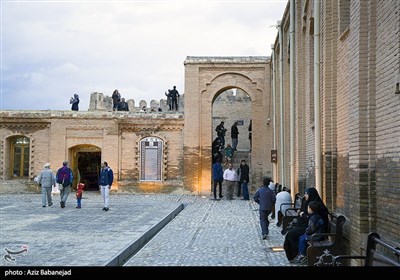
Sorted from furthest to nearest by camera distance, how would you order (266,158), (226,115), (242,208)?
(226,115) → (266,158) → (242,208)

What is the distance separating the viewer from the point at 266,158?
27156 mm

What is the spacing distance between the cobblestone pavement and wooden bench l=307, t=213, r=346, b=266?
101 cm

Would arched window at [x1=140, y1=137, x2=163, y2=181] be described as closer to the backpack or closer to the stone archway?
the stone archway

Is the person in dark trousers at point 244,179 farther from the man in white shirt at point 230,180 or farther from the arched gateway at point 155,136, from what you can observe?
the arched gateway at point 155,136

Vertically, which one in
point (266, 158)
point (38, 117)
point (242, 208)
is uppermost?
point (38, 117)

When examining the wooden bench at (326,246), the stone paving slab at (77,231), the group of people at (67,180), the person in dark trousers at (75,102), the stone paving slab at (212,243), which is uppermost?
the person in dark trousers at (75,102)

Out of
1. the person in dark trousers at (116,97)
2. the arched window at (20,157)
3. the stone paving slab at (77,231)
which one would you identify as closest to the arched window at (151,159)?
the arched window at (20,157)

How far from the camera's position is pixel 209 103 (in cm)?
2761

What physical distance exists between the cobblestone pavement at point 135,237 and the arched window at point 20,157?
8183 mm

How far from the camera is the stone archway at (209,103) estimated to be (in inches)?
1079

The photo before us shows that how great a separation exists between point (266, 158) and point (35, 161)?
11.4 m
